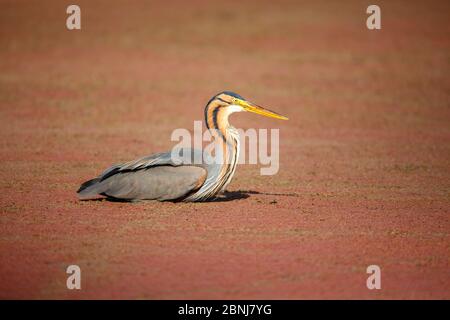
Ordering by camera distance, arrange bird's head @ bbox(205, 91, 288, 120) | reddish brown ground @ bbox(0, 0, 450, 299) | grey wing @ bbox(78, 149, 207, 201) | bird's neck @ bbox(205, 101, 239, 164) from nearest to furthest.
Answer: reddish brown ground @ bbox(0, 0, 450, 299) < grey wing @ bbox(78, 149, 207, 201) < bird's neck @ bbox(205, 101, 239, 164) < bird's head @ bbox(205, 91, 288, 120)

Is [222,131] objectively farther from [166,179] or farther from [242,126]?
[242,126]

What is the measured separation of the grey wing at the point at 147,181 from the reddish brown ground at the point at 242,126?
0.22 metres

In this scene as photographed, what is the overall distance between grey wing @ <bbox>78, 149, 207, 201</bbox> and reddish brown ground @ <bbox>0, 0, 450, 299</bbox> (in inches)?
8.8

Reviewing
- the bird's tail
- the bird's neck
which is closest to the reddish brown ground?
the bird's tail

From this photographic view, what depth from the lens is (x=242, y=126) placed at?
1620 cm

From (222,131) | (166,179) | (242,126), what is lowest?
(166,179)

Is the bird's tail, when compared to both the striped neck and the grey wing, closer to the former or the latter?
the grey wing

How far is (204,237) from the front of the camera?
27.5 ft

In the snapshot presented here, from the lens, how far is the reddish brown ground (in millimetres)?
7449

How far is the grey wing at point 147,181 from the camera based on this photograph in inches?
366

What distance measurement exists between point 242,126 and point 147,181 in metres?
7.03

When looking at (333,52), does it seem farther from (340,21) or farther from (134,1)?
(134,1)

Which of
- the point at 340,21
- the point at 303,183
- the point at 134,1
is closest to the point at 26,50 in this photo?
the point at 134,1

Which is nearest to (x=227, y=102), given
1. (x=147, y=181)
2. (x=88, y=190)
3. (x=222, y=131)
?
(x=222, y=131)
